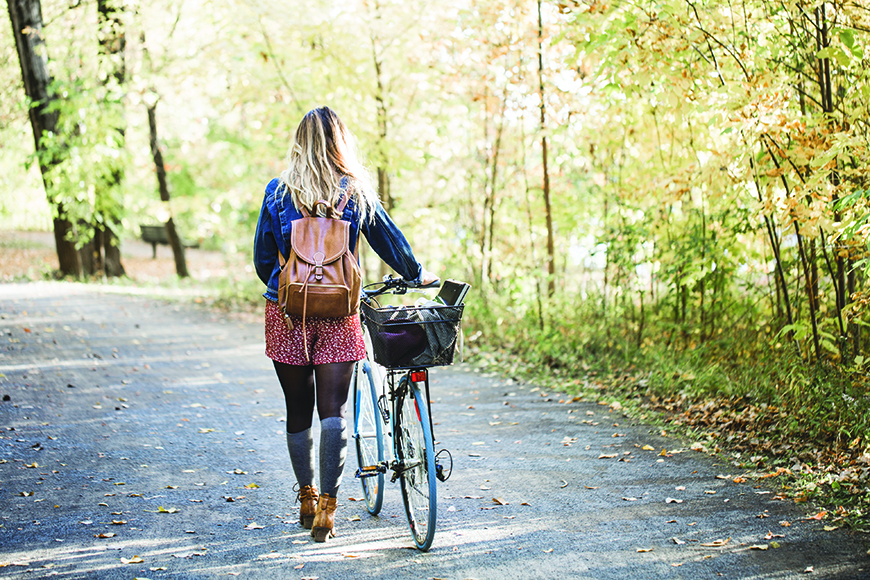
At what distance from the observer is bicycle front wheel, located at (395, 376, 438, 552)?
329cm

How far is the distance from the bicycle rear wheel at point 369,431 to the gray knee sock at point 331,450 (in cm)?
28

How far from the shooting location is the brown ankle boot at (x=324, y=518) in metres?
3.54

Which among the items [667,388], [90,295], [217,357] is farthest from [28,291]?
[667,388]

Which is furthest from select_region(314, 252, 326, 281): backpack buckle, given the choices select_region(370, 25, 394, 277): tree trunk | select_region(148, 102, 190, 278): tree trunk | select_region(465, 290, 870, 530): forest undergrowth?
select_region(148, 102, 190, 278): tree trunk

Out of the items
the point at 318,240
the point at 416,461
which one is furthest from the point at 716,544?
the point at 318,240

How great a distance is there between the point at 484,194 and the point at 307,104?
281 cm

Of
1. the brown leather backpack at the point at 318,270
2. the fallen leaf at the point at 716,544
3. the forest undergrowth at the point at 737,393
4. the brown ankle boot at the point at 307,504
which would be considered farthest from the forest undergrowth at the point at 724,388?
the brown leather backpack at the point at 318,270

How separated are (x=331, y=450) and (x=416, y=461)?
417 mm

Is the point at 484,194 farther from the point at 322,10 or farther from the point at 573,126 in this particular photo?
the point at 322,10

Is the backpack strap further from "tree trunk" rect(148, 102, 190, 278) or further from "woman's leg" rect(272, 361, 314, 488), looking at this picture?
"tree trunk" rect(148, 102, 190, 278)

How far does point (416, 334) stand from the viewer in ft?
10.9

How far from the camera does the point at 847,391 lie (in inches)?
186

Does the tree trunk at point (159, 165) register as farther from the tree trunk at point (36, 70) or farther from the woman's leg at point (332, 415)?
the woman's leg at point (332, 415)

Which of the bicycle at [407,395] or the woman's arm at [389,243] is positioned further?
the woman's arm at [389,243]
